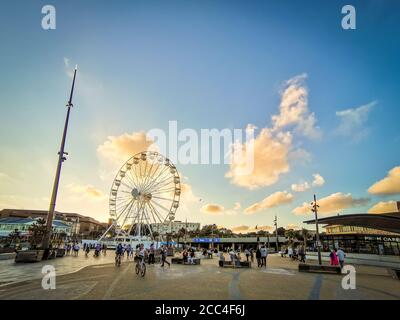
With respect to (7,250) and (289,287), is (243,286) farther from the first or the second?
(7,250)

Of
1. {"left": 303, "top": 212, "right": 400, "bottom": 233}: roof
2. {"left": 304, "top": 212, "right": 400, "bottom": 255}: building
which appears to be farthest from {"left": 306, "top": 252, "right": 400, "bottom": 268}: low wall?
{"left": 303, "top": 212, "right": 400, "bottom": 233}: roof

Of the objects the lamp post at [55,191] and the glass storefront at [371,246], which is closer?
the lamp post at [55,191]

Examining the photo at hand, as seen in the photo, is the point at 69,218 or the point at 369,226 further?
the point at 69,218

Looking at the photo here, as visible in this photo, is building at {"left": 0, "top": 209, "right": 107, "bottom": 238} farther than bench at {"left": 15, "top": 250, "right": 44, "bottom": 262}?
Yes

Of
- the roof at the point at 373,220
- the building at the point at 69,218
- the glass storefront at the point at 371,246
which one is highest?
the building at the point at 69,218

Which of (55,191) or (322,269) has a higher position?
(55,191)

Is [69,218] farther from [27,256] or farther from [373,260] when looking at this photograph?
[373,260]

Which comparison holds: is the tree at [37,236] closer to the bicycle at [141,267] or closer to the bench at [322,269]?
the bicycle at [141,267]

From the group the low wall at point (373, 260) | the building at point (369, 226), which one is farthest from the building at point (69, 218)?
the low wall at point (373, 260)

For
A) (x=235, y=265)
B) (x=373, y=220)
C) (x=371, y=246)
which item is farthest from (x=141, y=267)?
(x=371, y=246)

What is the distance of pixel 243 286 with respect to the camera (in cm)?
1146

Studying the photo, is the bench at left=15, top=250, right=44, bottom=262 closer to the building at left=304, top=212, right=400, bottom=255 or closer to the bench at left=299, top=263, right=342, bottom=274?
the bench at left=299, top=263, right=342, bottom=274
